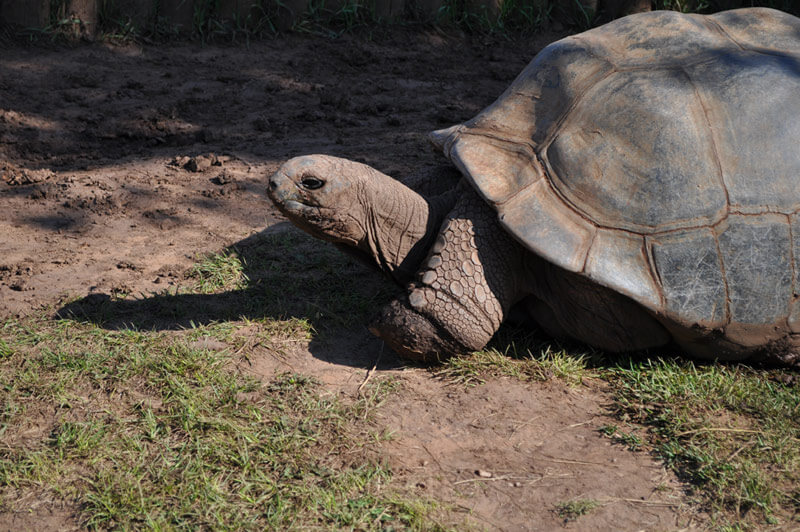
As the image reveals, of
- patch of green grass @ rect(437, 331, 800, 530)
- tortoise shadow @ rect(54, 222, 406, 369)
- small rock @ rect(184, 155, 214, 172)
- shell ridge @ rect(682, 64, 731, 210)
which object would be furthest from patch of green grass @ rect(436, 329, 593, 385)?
small rock @ rect(184, 155, 214, 172)

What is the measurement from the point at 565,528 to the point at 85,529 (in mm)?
1514

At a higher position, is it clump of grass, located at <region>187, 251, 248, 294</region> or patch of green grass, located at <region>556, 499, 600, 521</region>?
patch of green grass, located at <region>556, 499, 600, 521</region>

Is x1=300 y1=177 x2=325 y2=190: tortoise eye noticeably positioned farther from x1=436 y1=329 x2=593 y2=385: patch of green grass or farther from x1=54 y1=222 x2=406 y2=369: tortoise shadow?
x1=436 y1=329 x2=593 y2=385: patch of green grass

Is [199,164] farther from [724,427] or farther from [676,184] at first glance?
[724,427]

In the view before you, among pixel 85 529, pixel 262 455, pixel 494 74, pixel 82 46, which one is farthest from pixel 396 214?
pixel 82 46

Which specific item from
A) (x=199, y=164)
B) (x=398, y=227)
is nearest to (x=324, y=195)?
(x=398, y=227)

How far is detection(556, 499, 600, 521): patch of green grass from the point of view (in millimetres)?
2592

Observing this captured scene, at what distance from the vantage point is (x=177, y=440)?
2.90 m

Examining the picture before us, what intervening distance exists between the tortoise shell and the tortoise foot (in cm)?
54

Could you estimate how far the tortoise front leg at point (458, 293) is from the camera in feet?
11.0

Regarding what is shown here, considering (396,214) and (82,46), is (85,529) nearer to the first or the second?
(396,214)

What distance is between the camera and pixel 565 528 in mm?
2533

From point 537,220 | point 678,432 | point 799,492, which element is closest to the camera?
point 799,492

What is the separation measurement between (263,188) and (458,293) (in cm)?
238
